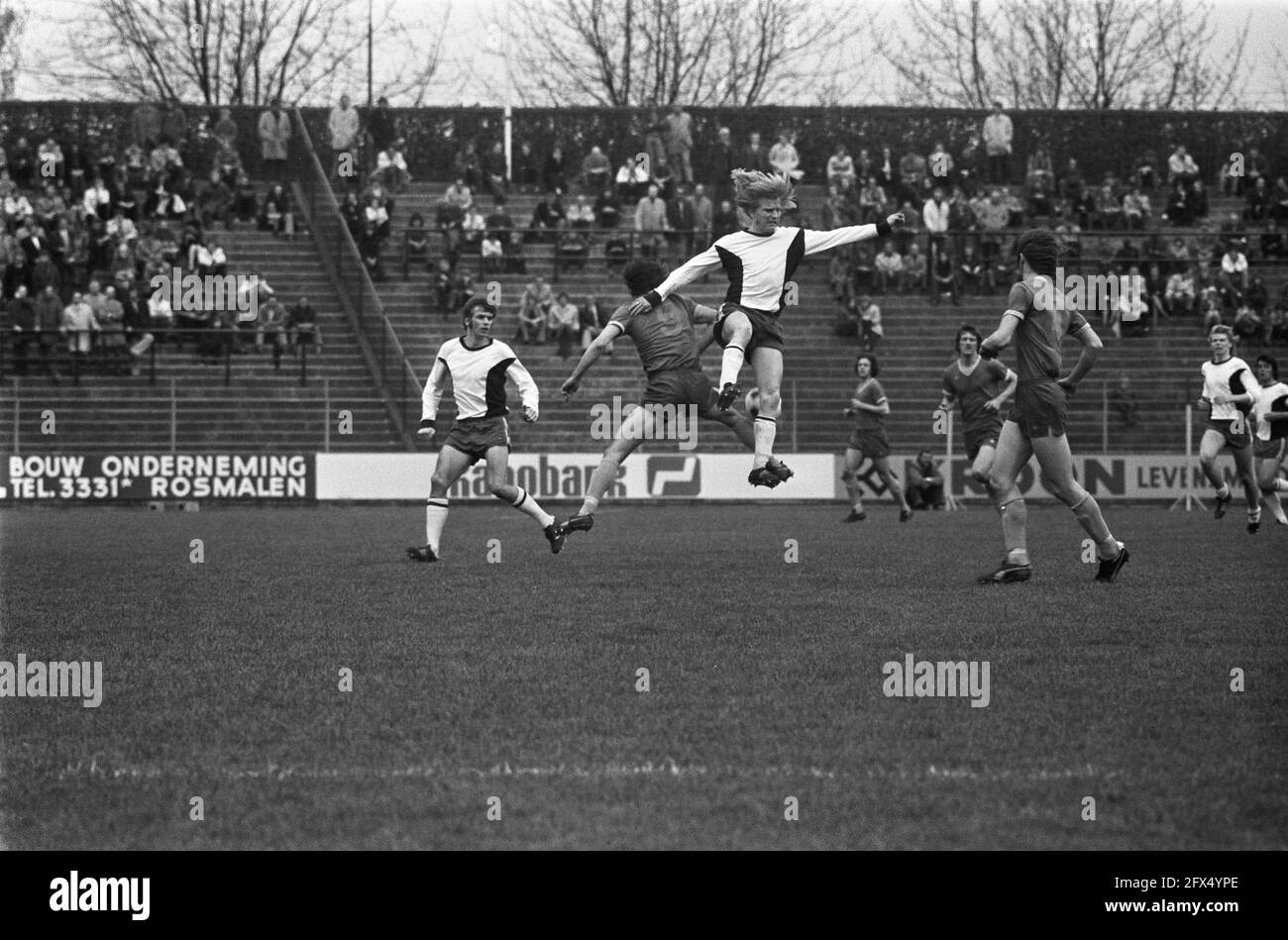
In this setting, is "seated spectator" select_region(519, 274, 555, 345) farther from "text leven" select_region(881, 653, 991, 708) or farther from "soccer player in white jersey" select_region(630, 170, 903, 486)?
"text leven" select_region(881, 653, 991, 708)

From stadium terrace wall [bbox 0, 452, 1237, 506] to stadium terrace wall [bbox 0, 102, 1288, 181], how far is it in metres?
11.1

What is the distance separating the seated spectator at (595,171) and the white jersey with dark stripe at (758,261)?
26493 millimetres

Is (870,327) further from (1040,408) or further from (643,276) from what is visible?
(1040,408)

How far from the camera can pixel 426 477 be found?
30562 millimetres

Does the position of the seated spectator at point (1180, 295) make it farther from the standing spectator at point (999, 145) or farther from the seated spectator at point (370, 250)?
the seated spectator at point (370, 250)

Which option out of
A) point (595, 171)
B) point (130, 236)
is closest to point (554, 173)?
point (595, 171)

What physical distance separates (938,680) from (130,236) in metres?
29.3

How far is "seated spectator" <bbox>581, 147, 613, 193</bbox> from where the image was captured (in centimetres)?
3856

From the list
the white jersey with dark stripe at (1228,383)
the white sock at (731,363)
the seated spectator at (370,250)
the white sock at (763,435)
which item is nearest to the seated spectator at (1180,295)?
the seated spectator at (370,250)

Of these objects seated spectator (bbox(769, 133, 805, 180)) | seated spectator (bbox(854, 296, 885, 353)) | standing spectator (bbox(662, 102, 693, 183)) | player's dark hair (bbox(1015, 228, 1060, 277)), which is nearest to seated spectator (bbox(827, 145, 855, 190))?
seated spectator (bbox(769, 133, 805, 180))

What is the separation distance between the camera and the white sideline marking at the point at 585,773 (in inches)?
223
